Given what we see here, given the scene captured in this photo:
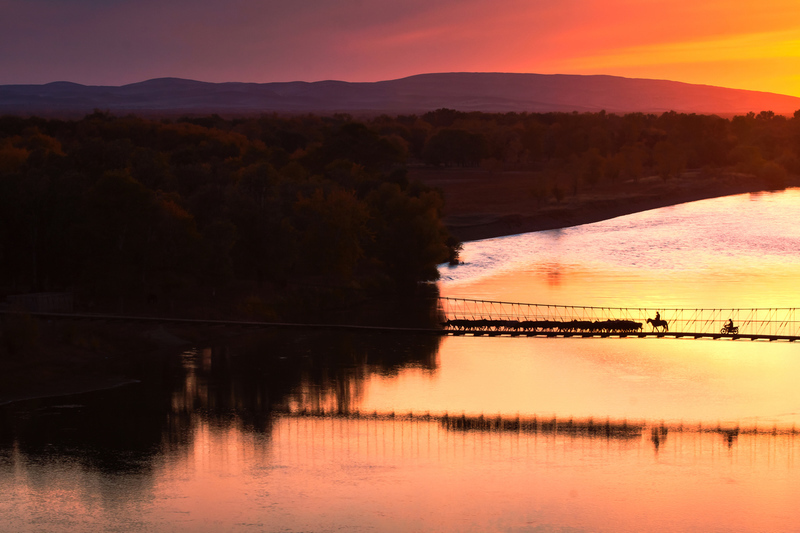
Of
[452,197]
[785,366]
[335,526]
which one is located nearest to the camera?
[335,526]

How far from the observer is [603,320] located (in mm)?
59250

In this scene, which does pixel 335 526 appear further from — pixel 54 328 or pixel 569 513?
pixel 54 328

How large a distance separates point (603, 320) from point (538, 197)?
69.3 metres

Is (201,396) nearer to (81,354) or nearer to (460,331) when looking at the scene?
(81,354)

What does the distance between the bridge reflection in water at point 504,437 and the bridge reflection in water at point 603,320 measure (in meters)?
8.60

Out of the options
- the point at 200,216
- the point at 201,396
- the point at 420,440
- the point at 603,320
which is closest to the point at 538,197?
the point at 200,216

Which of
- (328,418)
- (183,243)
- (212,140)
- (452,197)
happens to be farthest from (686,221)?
(328,418)

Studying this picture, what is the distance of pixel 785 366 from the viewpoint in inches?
2039

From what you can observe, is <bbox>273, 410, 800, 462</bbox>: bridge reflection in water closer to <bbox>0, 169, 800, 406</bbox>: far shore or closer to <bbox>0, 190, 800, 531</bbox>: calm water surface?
<bbox>0, 190, 800, 531</bbox>: calm water surface

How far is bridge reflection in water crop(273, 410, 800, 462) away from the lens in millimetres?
38125

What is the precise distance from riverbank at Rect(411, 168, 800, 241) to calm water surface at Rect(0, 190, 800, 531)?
168ft

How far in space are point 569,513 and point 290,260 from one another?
36615 millimetres

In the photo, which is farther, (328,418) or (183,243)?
(183,243)

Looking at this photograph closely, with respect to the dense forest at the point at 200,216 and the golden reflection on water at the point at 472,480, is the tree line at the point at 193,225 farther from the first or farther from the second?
Result: the golden reflection on water at the point at 472,480
